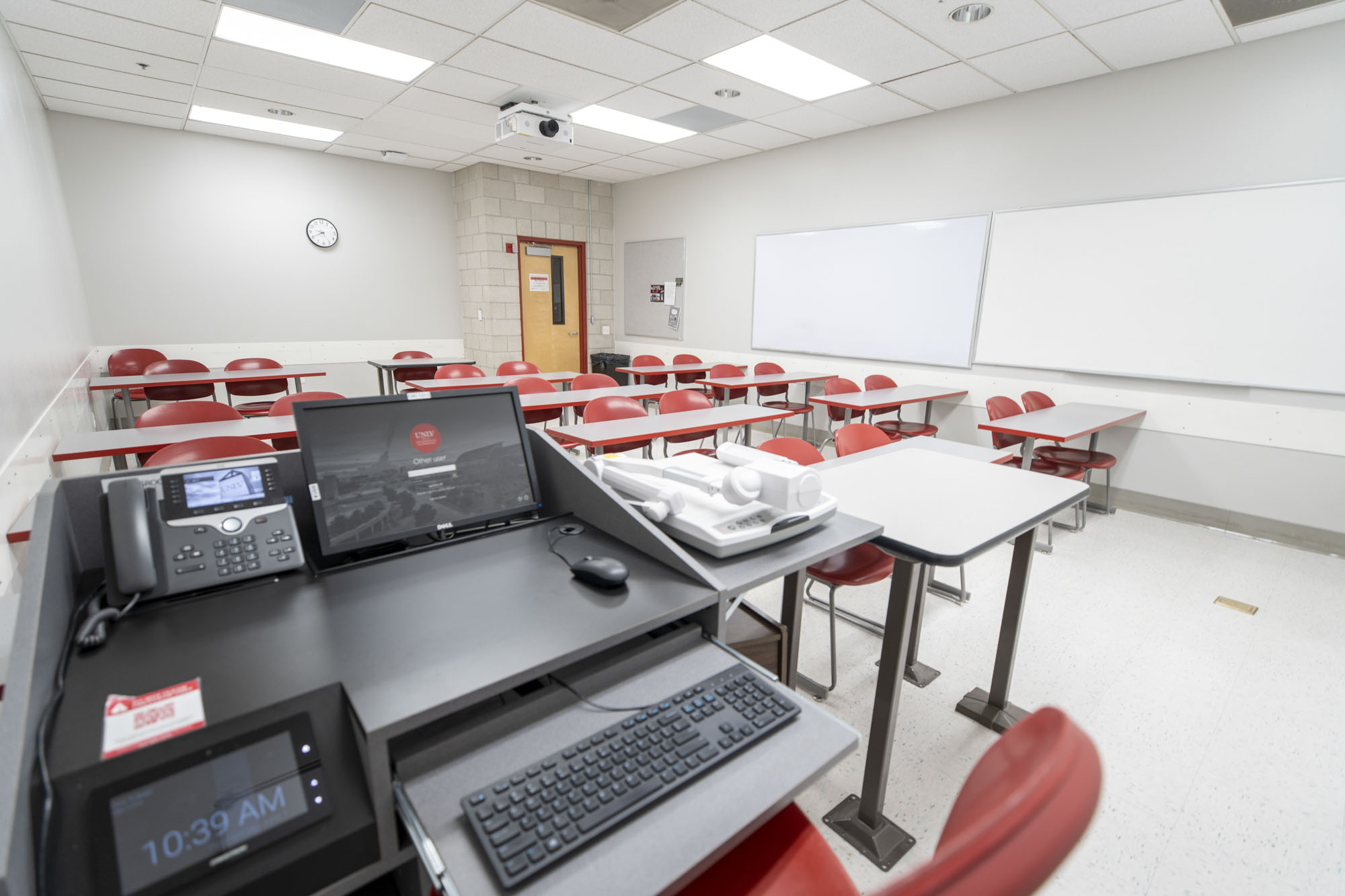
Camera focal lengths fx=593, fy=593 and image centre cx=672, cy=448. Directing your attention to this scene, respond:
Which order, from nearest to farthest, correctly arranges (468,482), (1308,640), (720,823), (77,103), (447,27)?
(720,823) < (468,482) < (1308,640) < (447,27) < (77,103)

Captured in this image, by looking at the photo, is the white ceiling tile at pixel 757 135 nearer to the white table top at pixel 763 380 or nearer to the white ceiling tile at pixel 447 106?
the white ceiling tile at pixel 447 106

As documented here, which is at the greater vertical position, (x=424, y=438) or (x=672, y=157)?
(x=672, y=157)

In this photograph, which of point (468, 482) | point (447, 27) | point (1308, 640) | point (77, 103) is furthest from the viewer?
point (77, 103)

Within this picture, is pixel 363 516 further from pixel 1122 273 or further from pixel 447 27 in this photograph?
pixel 1122 273

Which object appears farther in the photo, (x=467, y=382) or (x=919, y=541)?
(x=467, y=382)

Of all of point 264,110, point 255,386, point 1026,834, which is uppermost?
point 264,110

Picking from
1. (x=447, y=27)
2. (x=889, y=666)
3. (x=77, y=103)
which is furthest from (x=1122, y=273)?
(x=77, y=103)

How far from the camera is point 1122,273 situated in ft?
13.4

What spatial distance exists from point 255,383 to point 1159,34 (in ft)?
23.5

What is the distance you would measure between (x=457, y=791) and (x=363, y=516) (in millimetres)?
573

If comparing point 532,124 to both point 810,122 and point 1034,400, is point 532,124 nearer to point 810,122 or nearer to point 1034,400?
point 810,122

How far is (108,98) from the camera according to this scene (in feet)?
15.5

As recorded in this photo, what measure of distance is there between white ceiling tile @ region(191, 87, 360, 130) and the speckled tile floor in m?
5.37

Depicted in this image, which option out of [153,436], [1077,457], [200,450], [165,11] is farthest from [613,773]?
[165,11]
